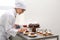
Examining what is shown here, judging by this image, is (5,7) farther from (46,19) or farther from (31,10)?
(46,19)

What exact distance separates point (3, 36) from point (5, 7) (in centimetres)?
86

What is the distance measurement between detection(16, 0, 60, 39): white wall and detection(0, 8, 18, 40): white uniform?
2.82 feet

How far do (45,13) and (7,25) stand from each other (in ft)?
3.83

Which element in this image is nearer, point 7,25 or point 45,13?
point 7,25

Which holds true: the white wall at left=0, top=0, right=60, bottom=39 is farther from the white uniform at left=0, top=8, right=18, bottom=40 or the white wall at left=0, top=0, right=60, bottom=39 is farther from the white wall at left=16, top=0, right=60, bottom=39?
the white uniform at left=0, top=8, right=18, bottom=40

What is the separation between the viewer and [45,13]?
112 inches

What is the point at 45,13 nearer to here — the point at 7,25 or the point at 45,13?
the point at 45,13

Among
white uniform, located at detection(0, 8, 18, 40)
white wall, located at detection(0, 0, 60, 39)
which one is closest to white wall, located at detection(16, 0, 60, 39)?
white wall, located at detection(0, 0, 60, 39)

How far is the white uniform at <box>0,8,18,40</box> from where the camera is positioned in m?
1.89

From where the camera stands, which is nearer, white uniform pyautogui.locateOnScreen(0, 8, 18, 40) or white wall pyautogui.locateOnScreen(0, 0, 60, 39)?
white uniform pyautogui.locateOnScreen(0, 8, 18, 40)

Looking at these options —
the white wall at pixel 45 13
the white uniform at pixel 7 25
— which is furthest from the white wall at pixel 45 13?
the white uniform at pixel 7 25

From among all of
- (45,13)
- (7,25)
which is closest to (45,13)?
(45,13)

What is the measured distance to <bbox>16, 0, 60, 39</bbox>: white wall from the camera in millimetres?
2762

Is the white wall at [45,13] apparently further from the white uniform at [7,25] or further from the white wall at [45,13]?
the white uniform at [7,25]
